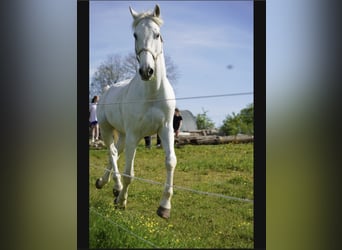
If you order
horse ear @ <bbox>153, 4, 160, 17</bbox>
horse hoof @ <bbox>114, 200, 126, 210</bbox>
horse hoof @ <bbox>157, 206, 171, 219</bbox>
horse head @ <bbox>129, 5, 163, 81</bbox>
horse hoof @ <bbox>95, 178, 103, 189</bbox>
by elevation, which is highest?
horse ear @ <bbox>153, 4, 160, 17</bbox>

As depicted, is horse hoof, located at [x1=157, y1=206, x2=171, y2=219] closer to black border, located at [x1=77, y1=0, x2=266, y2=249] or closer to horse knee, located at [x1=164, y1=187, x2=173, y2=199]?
horse knee, located at [x1=164, y1=187, x2=173, y2=199]

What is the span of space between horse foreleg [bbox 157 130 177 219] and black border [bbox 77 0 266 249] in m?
0.30

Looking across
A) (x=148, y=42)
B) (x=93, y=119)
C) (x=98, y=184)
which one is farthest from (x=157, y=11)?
(x=98, y=184)

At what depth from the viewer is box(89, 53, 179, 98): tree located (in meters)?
1.81

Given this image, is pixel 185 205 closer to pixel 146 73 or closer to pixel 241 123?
pixel 241 123

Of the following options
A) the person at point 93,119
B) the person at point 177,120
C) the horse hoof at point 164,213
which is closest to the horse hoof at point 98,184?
the person at point 93,119

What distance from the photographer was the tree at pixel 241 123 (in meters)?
1.68

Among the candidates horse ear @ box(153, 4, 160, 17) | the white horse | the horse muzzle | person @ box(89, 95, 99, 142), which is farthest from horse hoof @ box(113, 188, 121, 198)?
horse ear @ box(153, 4, 160, 17)

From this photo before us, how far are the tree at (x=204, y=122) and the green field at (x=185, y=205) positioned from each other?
8 centimetres

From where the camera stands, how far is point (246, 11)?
5.66 feet
